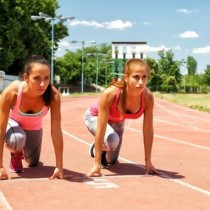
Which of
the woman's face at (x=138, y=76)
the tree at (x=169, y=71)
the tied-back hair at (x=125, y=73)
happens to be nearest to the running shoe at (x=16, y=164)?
the tied-back hair at (x=125, y=73)

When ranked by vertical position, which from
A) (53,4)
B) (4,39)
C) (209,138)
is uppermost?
(53,4)

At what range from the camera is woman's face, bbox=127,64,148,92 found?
528cm

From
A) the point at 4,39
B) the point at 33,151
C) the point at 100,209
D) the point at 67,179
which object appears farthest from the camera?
the point at 4,39

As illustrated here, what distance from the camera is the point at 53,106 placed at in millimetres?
5320

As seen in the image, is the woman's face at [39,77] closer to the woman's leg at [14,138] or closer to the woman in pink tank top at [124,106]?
the woman's leg at [14,138]

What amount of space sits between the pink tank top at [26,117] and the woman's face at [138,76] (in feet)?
3.31

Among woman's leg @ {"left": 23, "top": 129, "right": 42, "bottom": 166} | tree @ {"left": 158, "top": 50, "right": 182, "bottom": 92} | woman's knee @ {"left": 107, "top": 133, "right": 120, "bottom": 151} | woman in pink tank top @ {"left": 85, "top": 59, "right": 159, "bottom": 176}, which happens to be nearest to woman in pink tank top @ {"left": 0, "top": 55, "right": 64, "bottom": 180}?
woman's leg @ {"left": 23, "top": 129, "right": 42, "bottom": 166}

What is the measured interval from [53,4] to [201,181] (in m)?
55.0

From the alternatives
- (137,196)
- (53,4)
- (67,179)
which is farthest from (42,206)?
(53,4)

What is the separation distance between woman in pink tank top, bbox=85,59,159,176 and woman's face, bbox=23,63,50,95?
77cm

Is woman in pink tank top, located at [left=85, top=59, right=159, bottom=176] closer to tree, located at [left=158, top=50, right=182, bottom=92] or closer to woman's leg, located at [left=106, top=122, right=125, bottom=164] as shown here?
woman's leg, located at [left=106, top=122, right=125, bottom=164]

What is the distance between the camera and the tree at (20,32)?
1875 inches

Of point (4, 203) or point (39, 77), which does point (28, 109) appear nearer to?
point (39, 77)

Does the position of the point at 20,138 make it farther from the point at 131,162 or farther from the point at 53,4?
the point at 53,4
